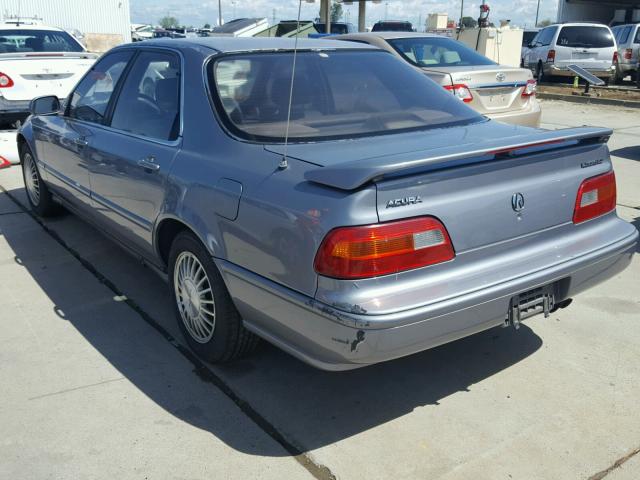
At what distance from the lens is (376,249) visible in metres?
2.54

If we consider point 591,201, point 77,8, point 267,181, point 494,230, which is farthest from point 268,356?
point 77,8

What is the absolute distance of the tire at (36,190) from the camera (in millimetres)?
5941

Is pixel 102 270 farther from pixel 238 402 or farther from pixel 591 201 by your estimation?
pixel 591 201

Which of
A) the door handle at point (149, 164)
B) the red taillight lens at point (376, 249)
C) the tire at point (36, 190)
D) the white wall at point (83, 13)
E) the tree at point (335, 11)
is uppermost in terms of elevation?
the tree at point (335, 11)

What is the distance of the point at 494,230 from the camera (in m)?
2.84

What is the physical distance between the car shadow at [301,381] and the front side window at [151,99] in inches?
45.7

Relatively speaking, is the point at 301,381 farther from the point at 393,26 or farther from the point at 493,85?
the point at 393,26

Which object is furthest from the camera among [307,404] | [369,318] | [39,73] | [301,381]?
[39,73]

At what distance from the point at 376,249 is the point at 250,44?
70.5 inches

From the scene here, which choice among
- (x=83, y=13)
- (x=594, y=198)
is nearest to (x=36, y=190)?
(x=594, y=198)

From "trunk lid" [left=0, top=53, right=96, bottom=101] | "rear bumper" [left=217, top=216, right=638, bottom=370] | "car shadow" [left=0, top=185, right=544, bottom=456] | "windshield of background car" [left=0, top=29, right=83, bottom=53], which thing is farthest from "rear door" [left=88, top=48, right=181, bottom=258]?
"windshield of background car" [left=0, top=29, right=83, bottom=53]

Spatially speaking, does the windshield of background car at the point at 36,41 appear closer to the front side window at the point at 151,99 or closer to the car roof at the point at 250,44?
the front side window at the point at 151,99

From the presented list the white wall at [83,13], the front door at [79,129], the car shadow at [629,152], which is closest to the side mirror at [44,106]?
the front door at [79,129]

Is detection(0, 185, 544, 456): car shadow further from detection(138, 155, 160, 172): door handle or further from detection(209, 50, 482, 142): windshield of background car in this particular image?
detection(209, 50, 482, 142): windshield of background car
